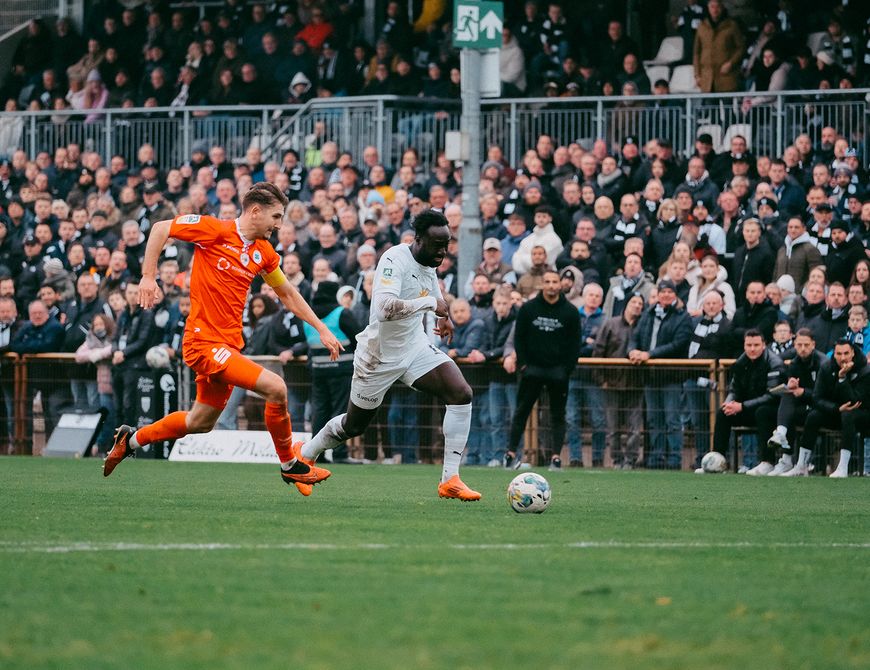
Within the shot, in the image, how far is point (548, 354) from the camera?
728 inches

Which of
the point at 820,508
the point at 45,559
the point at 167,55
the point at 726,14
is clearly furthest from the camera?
the point at 167,55

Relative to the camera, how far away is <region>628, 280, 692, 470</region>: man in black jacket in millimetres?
18672

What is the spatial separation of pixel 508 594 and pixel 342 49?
21408 mm

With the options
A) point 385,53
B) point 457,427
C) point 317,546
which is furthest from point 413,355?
point 385,53

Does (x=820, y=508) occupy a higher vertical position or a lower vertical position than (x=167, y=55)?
lower

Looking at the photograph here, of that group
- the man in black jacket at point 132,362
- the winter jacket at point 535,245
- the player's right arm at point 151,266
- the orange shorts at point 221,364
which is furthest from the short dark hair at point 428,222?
the man in black jacket at point 132,362

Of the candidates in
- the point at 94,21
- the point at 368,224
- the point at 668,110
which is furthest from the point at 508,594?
the point at 94,21

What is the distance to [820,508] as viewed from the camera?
12.1 m

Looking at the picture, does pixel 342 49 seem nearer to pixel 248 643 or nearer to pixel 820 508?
pixel 820 508

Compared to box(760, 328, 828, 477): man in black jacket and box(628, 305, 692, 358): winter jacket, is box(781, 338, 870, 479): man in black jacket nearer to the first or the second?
box(760, 328, 828, 477): man in black jacket

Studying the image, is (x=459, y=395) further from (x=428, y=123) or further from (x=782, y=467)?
(x=428, y=123)

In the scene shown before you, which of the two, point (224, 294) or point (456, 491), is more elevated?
point (224, 294)

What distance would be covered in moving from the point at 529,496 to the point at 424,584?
390 centimetres

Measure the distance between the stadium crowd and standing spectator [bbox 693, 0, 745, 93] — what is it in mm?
86
